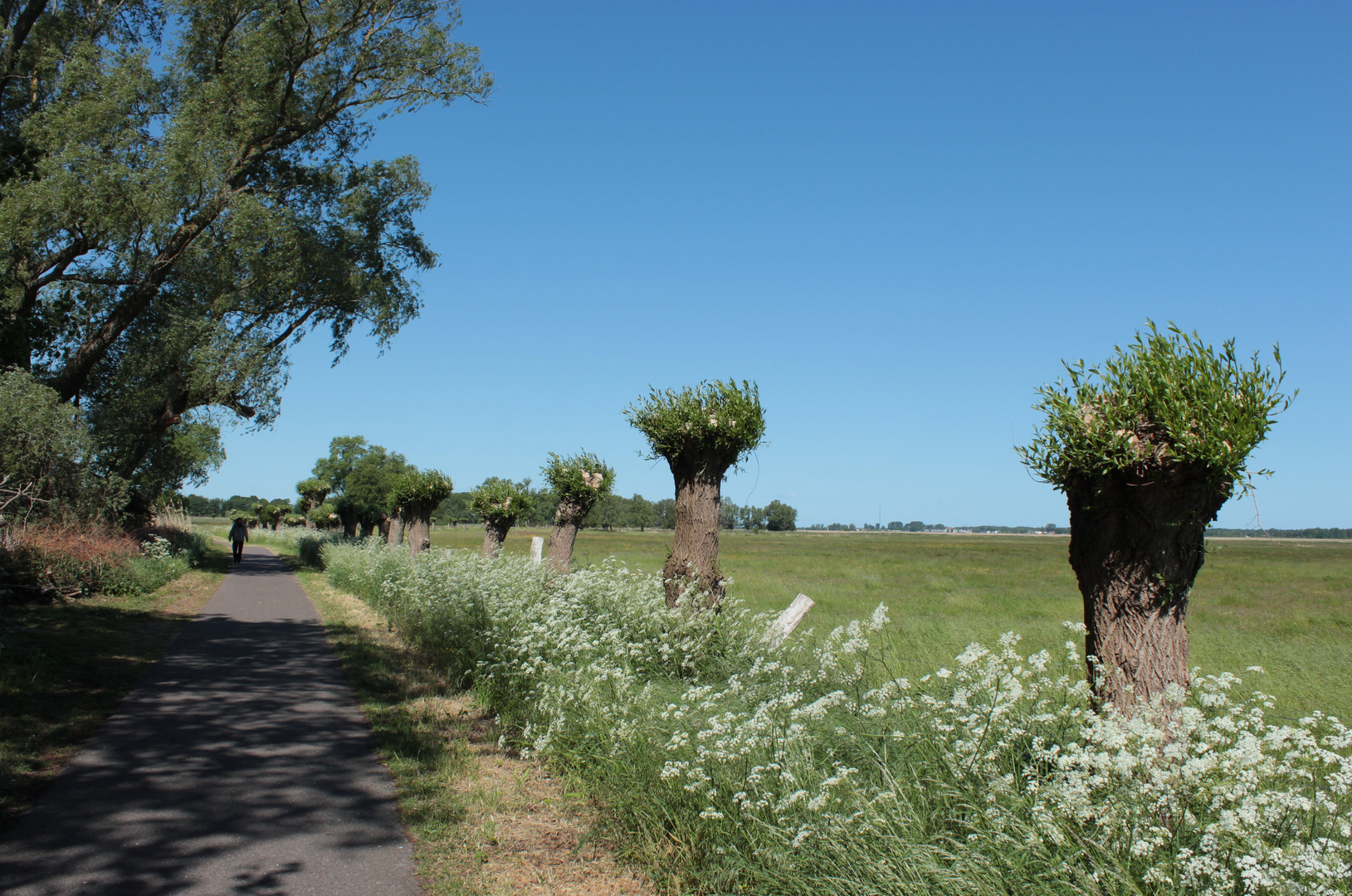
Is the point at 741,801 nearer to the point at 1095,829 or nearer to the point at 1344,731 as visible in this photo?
the point at 1095,829

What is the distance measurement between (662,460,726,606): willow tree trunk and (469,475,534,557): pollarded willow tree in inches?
359

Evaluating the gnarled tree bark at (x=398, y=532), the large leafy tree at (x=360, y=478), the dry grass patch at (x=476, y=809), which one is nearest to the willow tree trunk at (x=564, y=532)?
the dry grass patch at (x=476, y=809)

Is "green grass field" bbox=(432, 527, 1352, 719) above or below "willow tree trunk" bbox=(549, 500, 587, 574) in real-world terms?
below

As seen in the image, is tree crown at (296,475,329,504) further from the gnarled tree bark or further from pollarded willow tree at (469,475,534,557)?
pollarded willow tree at (469,475,534,557)

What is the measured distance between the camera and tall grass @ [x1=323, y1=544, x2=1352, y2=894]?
276cm

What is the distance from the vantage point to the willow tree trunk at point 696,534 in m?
8.56

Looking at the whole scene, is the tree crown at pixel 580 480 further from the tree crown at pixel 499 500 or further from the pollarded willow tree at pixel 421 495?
the pollarded willow tree at pixel 421 495

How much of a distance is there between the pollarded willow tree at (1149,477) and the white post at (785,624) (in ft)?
8.93

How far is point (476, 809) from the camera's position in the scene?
5.03 meters

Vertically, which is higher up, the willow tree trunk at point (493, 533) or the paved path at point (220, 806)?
the willow tree trunk at point (493, 533)

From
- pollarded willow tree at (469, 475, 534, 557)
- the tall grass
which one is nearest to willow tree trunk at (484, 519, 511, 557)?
pollarded willow tree at (469, 475, 534, 557)

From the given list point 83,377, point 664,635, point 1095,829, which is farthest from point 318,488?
point 1095,829

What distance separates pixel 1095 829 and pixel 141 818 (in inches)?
202

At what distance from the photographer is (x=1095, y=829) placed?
293cm
